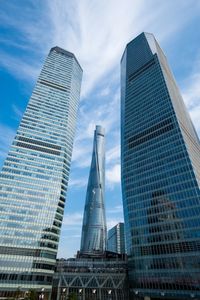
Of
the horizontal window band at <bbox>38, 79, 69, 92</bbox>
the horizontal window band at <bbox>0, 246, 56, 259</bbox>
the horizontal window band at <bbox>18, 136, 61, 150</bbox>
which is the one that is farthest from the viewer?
the horizontal window band at <bbox>38, 79, 69, 92</bbox>

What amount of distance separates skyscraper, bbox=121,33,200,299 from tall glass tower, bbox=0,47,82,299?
Answer: 34841 mm

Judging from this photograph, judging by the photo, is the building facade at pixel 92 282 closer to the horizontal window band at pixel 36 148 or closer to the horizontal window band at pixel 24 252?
the horizontal window band at pixel 24 252

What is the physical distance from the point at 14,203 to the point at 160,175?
216 ft

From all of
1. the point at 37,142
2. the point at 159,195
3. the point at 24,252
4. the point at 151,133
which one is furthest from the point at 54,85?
the point at 24,252

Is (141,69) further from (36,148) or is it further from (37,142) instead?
(36,148)

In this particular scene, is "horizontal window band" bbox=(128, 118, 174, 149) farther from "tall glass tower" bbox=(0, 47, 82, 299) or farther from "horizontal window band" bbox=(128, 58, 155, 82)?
"horizontal window band" bbox=(128, 58, 155, 82)

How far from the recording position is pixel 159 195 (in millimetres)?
82125

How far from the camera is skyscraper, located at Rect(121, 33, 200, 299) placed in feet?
217

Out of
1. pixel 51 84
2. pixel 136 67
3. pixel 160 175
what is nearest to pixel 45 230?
pixel 160 175

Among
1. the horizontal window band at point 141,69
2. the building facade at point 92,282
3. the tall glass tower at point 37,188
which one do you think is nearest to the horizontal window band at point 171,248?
the building facade at point 92,282

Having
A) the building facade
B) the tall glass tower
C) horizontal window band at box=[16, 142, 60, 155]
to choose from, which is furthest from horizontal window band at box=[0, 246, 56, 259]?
horizontal window band at box=[16, 142, 60, 155]

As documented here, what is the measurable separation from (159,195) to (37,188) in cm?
5775

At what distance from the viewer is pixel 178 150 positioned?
84.6m

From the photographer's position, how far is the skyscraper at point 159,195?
217 ft
